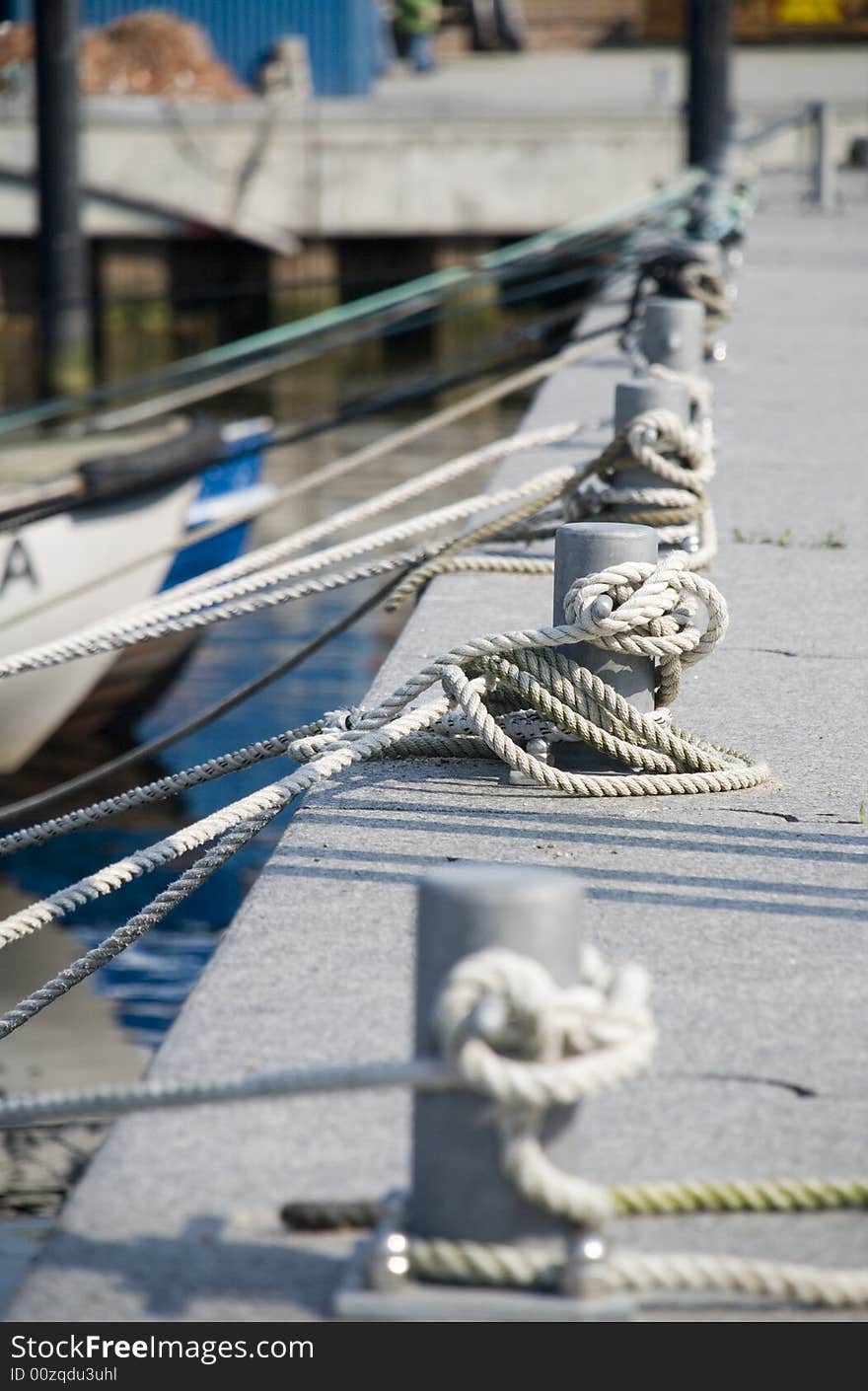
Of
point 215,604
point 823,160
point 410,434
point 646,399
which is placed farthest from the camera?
point 823,160

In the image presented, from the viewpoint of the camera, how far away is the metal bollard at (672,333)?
5105mm

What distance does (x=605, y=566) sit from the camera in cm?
272

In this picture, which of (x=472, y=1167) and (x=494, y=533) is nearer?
(x=472, y=1167)

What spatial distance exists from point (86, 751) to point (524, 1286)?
25.5 feet

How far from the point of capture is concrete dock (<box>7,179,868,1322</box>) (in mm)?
1676

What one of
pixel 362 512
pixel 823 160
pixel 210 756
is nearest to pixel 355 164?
pixel 823 160

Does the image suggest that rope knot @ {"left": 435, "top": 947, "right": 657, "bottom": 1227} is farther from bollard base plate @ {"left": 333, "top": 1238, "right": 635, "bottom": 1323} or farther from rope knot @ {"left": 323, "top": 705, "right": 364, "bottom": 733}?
rope knot @ {"left": 323, "top": 705, "right": 364, "bottom": 733}

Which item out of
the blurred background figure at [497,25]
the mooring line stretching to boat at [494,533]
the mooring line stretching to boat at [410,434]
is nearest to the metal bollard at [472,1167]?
the mooring line stretching to boat at [494,533]

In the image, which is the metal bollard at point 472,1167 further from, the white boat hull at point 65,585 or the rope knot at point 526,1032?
the white boat hull at point 65,585

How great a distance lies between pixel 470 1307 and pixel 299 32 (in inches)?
966

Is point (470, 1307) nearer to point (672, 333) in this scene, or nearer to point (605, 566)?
point (605, 566)

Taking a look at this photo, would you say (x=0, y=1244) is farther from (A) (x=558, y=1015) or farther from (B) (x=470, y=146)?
(B) (x=470, y=146)

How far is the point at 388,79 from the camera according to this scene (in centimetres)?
2630
